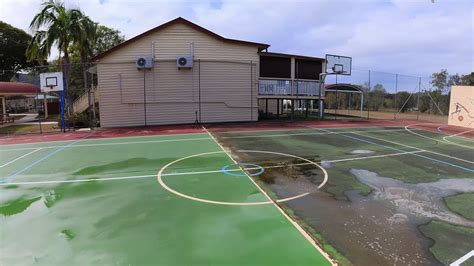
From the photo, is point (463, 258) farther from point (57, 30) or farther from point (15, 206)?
point (57, 30)

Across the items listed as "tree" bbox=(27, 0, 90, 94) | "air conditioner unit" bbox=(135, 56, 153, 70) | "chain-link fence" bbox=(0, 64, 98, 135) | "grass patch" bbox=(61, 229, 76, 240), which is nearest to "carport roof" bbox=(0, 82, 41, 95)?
"chain-link fence" bbox=(0, 64, 98, 135)

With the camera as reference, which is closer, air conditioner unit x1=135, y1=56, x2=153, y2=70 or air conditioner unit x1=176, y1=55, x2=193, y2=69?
air conditioner unit x1=135, y1=56, x2=153, y2=70

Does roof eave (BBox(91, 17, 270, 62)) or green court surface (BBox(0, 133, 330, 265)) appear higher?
roof eave (BBox(91, 17, 270, 62))

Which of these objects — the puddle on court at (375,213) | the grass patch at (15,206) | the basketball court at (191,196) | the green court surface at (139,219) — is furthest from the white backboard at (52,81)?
the puddle on court at (375,213)

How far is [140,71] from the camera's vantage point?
19547mm

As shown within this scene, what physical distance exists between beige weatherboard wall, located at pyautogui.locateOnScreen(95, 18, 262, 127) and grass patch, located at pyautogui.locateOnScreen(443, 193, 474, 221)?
1626cm

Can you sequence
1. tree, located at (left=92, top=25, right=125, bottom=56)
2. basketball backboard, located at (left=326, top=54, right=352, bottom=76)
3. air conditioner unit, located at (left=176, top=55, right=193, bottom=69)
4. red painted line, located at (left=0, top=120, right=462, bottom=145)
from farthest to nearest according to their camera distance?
1. tree, located at (left=92, top=25, right=125, bottom=56)
2. basketball backboard, located at (left=326, top=54, right=352, bottom=76)
3. air conditioner unit, located at (left=176, top=55, right=193, bottom=69)
4. red painted line, located at (left=0, top=120, right=462, bottom=145)

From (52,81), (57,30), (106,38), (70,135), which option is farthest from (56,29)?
(106,38)

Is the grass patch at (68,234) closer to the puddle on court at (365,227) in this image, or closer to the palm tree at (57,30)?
the puddle on court at (365,227)

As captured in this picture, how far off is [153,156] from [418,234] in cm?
769

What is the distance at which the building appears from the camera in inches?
763

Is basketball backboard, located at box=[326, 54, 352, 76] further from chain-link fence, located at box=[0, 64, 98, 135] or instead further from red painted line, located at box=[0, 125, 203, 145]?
chain-link fence, located at box=[0, 64, 98, 135]

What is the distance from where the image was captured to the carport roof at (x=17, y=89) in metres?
24.2

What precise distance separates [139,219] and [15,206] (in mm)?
2655
